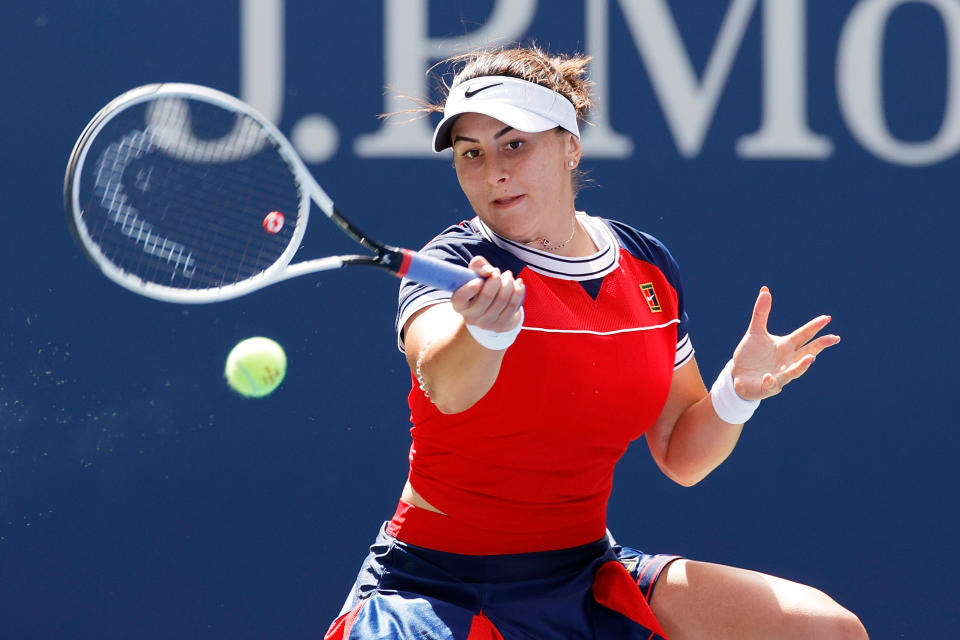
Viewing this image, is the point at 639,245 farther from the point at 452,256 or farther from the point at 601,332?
the point at 452,256

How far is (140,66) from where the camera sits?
3.17 meters

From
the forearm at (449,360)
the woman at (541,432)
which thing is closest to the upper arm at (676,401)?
the woman at (541,432)

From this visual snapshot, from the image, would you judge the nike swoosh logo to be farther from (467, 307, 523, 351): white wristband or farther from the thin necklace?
(467, 307, 523, 351): white wristband

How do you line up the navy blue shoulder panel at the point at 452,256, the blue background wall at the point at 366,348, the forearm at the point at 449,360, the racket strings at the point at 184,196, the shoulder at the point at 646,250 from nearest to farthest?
1. the forearm at the point at 449,360
2. the navy blue shoulder panel at the point at 452,256
3. the racket strings at the point at 184,196
4. the shoulder at the point at 646,250
5. the blue background wall at the point at 366,348

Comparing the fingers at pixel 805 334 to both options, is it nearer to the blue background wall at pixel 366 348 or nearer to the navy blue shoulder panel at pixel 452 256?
the navy blue shoulder panel at pixel 452 256

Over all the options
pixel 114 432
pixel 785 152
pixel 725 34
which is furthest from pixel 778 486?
pixel 114 432

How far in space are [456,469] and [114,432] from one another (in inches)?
55.3

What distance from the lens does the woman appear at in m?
2.04

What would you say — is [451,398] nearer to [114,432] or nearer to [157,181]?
[157,181]

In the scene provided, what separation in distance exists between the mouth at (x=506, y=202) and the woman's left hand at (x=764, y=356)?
48 centimetres

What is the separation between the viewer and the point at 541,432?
6.76 ft

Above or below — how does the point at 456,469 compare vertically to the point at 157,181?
below

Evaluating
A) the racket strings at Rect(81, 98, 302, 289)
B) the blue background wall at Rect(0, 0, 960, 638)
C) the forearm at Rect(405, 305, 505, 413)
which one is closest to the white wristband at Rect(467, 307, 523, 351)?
the forearm at Rect(405, 305, 505, 413)

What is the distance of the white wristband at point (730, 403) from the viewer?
2256mm
